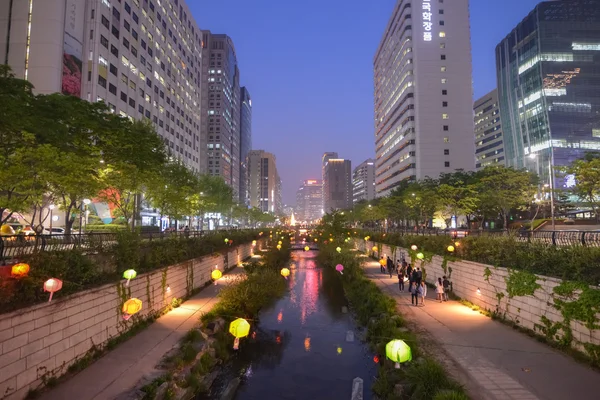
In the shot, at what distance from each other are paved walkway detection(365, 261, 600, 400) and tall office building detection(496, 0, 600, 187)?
121487 mm

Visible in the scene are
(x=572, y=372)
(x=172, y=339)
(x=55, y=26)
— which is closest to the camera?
(x=572, y=372)

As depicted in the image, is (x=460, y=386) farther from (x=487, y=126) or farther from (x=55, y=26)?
(x=487, y=126)

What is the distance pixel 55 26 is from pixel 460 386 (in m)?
67.3

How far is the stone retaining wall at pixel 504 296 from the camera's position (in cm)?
1254

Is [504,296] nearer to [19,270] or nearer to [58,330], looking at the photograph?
[58,330]

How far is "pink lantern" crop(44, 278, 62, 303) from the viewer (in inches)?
419

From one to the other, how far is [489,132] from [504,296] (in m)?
172

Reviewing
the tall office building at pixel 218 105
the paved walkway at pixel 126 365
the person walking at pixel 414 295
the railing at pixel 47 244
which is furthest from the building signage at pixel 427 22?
the railing at pixel 47 244

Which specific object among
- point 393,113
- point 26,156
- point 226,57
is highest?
point 226,57

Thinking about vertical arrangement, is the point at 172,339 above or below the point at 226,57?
below

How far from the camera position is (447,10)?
106 meters

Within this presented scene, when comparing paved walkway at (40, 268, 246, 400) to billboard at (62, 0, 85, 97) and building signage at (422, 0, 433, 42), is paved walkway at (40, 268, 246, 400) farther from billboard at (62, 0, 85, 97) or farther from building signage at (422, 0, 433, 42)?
building signage at (422, 0, 433, 42)

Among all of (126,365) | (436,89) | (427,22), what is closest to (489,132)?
(436,89)

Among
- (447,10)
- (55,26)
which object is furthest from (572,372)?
(447,10)
